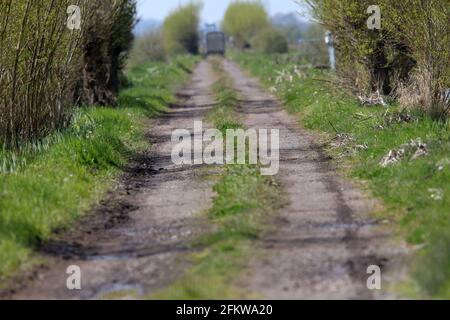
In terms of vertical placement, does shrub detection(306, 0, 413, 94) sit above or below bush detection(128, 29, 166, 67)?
above

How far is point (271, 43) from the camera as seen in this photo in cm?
9831

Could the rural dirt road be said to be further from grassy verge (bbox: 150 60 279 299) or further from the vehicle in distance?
the vehicle in distance

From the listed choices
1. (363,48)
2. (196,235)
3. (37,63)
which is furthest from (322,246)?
(363,48)

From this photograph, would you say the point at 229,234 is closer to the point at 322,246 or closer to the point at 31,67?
the point at 322,246

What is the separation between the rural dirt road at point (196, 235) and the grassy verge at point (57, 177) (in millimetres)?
290

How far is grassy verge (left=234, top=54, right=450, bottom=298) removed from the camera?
8727 millimetres

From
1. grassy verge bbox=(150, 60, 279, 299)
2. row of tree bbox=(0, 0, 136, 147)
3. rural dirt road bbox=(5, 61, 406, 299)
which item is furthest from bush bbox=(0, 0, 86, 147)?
grassy verge bbox=(150, 60, 279, 299)

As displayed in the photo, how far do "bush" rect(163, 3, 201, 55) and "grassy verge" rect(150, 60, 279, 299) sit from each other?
4043 inches

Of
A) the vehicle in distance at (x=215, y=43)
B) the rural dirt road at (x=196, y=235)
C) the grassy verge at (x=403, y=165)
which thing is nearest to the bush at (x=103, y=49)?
the grassy verge at (x=403, y=165)

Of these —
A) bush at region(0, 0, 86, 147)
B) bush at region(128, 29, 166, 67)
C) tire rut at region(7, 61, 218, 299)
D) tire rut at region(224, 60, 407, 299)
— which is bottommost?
bush at region(128, 29, 166, 67)
